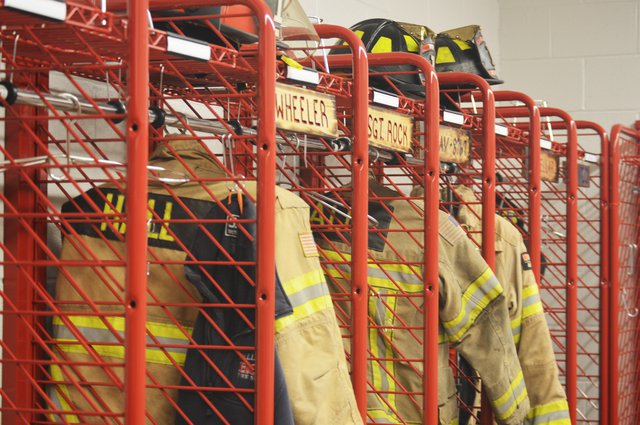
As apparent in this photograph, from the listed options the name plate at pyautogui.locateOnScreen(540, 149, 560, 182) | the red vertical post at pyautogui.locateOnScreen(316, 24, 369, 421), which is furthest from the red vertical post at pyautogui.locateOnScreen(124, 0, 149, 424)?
the name plate at pyautogui.locateOnScreen(540, 149, 560, 182)

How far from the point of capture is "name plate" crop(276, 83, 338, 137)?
2135 millimetres

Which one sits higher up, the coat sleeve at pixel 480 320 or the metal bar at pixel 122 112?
the metal bar at pixel 122 112

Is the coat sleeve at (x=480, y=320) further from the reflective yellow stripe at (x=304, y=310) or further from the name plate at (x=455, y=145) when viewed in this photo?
the reflective yellow stripe at (x=304, y=310)

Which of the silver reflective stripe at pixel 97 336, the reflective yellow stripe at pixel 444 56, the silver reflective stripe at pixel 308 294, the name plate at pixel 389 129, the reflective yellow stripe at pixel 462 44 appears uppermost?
the reflective yellow stripe at pixel 462 44

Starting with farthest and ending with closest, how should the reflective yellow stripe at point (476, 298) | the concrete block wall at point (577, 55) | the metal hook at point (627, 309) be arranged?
the concrete block wall at point (577, 55) → the metal hook at point (627, 309) → the reflective yellow stripe at point (476, 298)

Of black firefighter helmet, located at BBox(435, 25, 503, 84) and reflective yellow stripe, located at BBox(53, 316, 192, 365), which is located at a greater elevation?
black firefighter helmet, located at BBox(435, 25, 503, 84)

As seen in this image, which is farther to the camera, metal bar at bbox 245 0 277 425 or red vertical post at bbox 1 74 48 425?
red vertical post at bbox 1 74 48 425

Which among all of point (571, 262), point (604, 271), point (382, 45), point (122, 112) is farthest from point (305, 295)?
point (604, 271)

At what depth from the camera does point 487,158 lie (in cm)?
311

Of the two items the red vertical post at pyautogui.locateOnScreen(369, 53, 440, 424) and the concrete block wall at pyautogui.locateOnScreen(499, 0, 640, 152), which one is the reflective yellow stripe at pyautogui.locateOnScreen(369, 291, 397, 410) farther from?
the concrete block wall at pyautogui.locateOnScreen(499, 0, 640, 152)

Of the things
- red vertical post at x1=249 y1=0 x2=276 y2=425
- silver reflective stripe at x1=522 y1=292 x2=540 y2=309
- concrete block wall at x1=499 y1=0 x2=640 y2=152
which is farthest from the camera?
concrete block wall at x1=499 y1=0 x2=640 y2=152

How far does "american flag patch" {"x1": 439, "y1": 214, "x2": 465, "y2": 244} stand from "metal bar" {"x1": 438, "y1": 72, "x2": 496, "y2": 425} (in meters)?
0.10

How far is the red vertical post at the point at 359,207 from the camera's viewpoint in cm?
240

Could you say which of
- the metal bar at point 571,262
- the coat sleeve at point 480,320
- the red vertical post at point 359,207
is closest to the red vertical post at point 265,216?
the red vertical post at point 359,207
